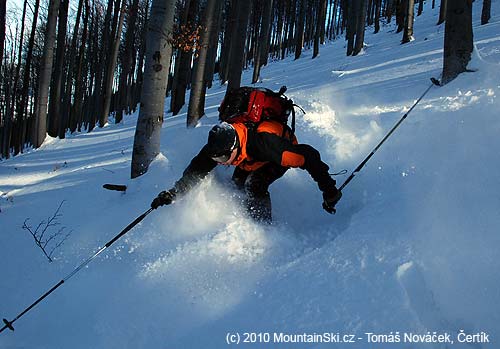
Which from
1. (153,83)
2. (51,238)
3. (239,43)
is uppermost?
(239,43)

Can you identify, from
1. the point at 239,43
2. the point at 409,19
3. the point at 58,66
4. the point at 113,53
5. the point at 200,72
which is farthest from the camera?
the point at 113,53

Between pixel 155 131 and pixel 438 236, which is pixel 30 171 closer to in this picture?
pixel 155 131

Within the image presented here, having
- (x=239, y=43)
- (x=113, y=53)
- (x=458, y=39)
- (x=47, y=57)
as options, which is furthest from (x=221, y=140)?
(x=113, y=53)

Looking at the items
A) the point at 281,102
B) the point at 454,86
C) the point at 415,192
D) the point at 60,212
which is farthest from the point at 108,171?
the point at 454,86

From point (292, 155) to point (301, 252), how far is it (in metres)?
0.95

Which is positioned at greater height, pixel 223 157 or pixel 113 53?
pixel 113 53

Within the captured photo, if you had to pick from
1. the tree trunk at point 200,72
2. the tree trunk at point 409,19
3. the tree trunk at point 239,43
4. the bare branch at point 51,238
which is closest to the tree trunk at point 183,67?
the tree trunk at point 200,72

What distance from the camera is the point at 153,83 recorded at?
17.2ft

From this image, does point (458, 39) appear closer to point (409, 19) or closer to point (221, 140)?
point (221, 140)

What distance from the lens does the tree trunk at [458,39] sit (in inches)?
256

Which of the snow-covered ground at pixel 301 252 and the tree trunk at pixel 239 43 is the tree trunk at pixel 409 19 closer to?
the tree trunk at pixel 239 43

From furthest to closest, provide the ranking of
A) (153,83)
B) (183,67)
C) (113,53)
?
(113,53) < (183,67) < (153,83)

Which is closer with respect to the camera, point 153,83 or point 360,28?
point 153,83

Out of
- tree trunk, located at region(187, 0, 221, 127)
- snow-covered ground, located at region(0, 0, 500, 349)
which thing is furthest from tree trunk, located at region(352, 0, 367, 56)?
snow-covered ground, located at region(0, 0, 500, 349)
